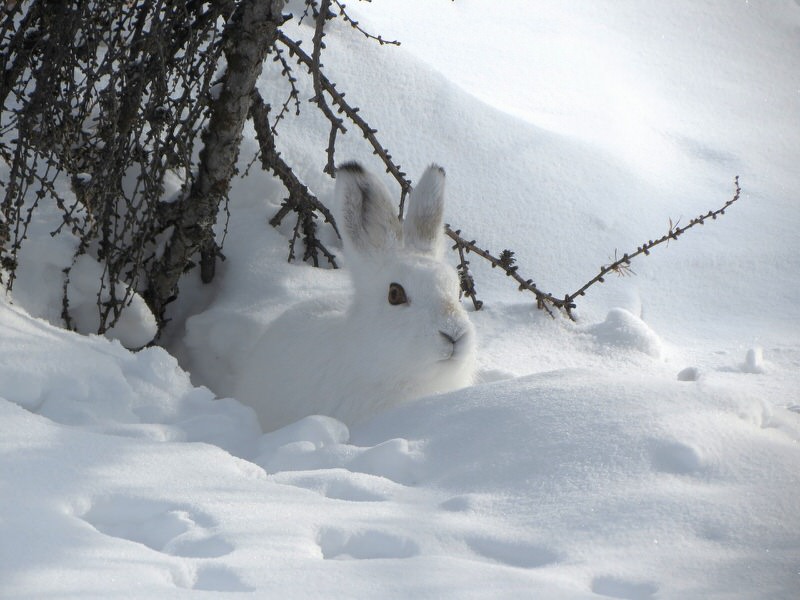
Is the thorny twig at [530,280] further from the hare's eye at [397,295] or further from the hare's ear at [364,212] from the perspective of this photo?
the hare's eye at [397,295]

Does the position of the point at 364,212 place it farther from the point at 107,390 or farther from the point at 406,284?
the point at 107,390

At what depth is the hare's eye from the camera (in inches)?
149

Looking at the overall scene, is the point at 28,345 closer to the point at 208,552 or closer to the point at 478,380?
the point at 208,552

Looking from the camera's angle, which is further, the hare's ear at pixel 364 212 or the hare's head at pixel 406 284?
the hare's ear at pixel 364 212

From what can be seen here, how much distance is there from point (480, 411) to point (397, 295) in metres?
1.11

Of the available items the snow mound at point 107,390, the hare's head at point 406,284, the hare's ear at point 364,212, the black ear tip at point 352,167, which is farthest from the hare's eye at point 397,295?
the snow mound at point 107,390

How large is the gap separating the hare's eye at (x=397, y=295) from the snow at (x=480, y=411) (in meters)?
0.60

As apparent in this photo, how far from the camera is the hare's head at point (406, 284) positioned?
364 centimetres

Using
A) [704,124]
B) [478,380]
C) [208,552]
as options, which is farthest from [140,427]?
[704,124]

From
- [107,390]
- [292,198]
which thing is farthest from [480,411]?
[292,198]

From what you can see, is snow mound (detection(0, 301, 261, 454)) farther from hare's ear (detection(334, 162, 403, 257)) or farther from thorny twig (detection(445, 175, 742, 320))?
thorny twig (detection(445, 175, 742, 320))

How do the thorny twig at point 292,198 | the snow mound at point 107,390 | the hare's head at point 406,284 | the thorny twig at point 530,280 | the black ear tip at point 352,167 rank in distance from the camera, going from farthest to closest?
1. the thorny twig at point 292,198
2. the thorny twig at point 530,280
3. the black ear tip at point 352,167
4. the hare's head at point 406,284
5. the snow mound at point 107,390

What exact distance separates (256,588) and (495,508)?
73 cm

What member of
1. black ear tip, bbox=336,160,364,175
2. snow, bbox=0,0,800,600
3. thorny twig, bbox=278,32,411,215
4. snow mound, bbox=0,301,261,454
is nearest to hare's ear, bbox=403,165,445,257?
thorny twig, bbox=278,32,411,215
